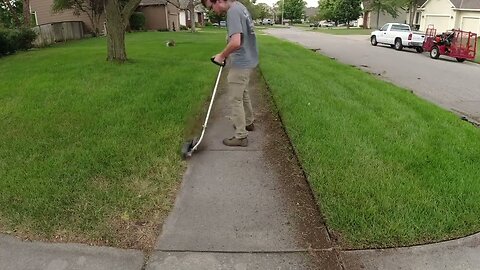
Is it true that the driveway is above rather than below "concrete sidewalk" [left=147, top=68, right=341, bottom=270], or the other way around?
below

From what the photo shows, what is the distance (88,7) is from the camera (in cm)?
3131

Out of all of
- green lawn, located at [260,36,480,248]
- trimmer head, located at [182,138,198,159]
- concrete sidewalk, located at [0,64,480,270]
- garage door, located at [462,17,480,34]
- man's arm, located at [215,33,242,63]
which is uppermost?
man's arm, located at [215,33,242,63]

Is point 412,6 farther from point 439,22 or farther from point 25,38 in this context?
point 25,38

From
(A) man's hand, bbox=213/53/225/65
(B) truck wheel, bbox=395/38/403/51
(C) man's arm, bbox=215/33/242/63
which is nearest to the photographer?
(C) man's arm, bbox=215/33/242/63

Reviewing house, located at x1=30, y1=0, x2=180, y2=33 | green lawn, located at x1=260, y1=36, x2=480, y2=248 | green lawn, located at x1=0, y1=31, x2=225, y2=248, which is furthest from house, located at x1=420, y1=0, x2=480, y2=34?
green lawn, located at x1=0, y1=31, x2=225, y2=248

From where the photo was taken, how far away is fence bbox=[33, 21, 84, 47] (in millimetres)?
21677

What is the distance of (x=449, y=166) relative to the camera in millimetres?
4277

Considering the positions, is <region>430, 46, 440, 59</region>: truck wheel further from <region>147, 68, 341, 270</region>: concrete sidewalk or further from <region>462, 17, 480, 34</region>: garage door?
<region>462, 17, 480, 34</region>: garage door

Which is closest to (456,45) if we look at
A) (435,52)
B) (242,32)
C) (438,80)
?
(435,52)

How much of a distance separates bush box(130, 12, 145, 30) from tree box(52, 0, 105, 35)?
17.8 feet

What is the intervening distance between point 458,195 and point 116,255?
2994mm

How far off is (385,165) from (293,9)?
103220 mm

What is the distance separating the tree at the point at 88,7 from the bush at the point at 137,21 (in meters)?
5.44

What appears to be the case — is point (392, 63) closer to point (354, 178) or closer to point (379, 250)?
point (354, 178)
